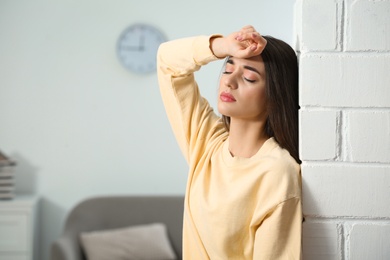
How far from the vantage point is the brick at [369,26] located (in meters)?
1.33

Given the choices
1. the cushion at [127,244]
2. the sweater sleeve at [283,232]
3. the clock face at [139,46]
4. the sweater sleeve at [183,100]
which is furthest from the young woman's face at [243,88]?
the clock face at [139,46]

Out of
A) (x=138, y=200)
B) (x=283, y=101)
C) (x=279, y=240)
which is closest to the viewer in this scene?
(x=279, y=240)

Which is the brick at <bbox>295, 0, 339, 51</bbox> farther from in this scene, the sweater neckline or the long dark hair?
the sweater neckline

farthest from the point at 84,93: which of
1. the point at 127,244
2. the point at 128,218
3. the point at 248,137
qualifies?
the point at 248,137

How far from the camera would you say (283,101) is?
57.0 inches

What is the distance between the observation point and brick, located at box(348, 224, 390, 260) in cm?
135

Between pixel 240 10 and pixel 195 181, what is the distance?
3.06 m

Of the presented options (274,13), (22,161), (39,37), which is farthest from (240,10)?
(22,161)

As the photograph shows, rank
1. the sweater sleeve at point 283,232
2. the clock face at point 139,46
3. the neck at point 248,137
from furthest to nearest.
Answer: the clock face at point 139,46
the neck at point 248,137
the sweater sleeve at point 283,232

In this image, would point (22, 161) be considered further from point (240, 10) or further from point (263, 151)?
point (263, 151)

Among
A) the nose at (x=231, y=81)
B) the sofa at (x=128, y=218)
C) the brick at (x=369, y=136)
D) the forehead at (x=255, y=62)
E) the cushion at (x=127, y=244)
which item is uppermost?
the forehead at (x=255, y=62)

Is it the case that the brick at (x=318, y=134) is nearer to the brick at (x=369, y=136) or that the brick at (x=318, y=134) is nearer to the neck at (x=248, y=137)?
the brick at (x=369, y=136)

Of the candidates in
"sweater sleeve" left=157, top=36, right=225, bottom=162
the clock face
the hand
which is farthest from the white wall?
the hand

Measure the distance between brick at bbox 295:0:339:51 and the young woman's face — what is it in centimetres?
15
